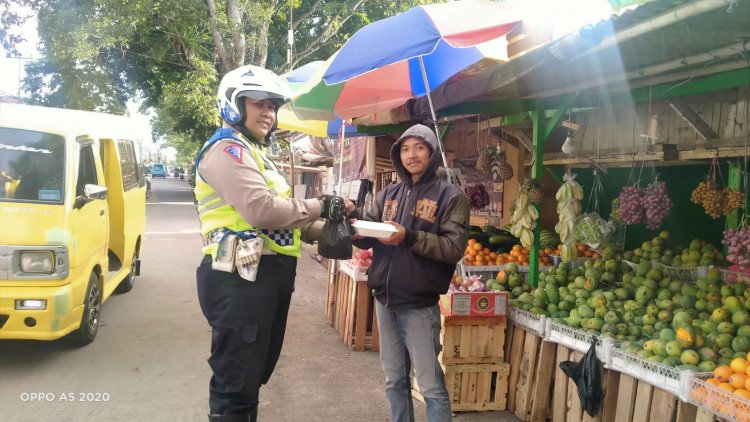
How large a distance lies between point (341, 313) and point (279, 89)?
3.74m

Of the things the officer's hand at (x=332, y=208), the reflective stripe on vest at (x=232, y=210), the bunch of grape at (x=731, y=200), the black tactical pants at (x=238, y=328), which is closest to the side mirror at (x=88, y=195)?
the reflective stripe on vest at (x=232, y=210)

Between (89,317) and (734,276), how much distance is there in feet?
18.4

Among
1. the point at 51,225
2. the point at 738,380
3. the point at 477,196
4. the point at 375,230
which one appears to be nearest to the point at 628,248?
the point at 477,196

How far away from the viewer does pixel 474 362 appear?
396 cm

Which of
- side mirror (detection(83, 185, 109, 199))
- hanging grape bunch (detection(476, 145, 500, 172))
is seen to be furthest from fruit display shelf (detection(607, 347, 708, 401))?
side mirror (detection(83, 185, 109, 199))

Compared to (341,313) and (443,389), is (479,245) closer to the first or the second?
(341,313)

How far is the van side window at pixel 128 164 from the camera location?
6.61m

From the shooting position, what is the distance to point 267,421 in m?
3.77

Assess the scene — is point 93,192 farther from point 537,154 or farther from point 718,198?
point 718,198

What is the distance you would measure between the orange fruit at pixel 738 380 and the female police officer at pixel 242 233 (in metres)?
2.20

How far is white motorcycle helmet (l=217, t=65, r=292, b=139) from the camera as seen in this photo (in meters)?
2.43

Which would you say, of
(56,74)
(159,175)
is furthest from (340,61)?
(159,175)

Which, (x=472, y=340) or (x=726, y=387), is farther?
(x=472, y=340)

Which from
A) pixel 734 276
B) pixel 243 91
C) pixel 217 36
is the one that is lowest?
pixel 734 276
